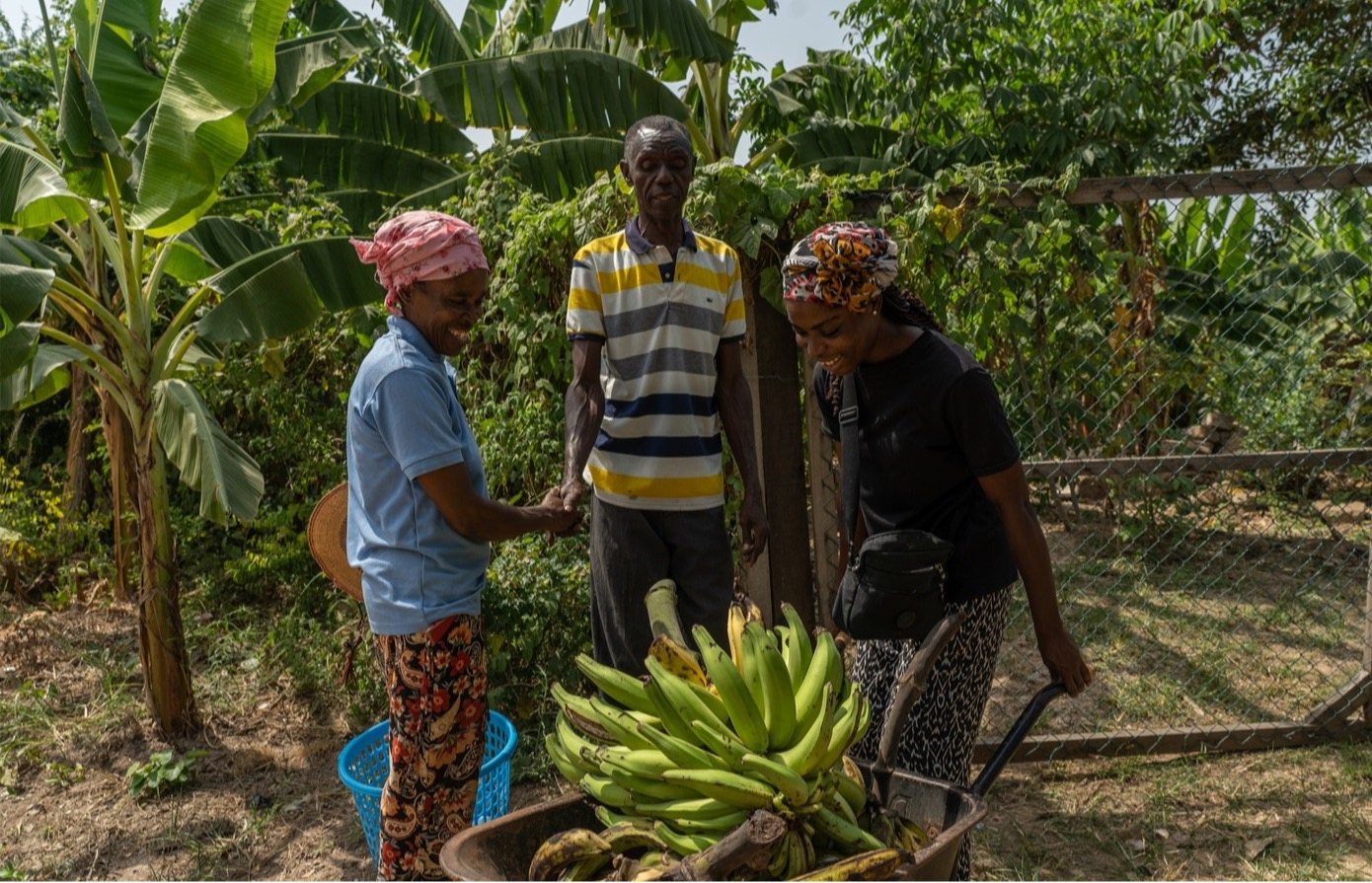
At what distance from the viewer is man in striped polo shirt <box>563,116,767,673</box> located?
3.45m

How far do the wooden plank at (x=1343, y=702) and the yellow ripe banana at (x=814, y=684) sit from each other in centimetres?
349

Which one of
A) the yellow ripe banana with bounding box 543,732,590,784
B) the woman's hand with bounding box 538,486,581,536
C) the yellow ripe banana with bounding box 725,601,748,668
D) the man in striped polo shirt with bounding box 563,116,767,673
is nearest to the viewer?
the yellow ripe banana with bounding box 543,732,590,784

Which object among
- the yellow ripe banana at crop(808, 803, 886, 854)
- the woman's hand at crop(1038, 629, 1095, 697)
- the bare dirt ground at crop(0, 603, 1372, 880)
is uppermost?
the yellow ripe banana at crop(808, 803, 886, 854)

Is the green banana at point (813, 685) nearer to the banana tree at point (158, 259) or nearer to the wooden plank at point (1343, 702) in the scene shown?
the banana tree at point (158, 259)

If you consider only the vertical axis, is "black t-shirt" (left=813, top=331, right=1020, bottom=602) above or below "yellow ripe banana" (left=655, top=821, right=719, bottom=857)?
above

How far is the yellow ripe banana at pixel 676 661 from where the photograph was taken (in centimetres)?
191

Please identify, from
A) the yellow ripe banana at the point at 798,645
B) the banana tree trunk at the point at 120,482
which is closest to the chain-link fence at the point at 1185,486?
the yellow ripe banana at the point at 798,645

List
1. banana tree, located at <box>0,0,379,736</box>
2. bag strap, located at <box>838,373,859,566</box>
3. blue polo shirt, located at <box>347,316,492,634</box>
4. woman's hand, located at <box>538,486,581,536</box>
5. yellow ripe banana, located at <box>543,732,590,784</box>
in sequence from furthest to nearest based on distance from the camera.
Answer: banana tree, located at <box>0,0,379,736</box> → woman's hand, located at <box>538,486,581,536</box> → bag strap, located at <box>838,373,859,566</box> → blue polo shirt, located at <box>347,316,492,634</box> → yellow ripe banana, located at <box>543,732,590,784</box>

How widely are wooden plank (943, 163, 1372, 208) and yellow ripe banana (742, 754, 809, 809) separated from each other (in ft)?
10.00

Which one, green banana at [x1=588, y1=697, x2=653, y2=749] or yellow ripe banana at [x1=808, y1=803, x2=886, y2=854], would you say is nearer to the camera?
yellow ripe banana at [x1=808, y1=803, x2=886, y2=854]

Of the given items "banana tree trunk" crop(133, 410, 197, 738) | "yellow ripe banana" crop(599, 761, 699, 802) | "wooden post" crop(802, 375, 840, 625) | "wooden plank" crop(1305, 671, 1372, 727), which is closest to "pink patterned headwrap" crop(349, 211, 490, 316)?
"yellow ripe banana" crop(599, 761, 699, 802)

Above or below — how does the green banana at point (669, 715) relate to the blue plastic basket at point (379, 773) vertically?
above

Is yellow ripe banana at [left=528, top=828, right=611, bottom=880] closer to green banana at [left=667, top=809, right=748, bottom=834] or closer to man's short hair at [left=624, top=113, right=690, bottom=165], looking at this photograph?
green banana at [left=667, top=809, right=748, bottom=834]

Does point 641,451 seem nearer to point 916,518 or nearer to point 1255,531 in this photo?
point 916,518
